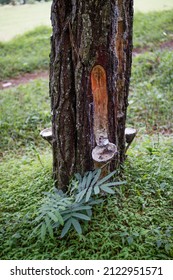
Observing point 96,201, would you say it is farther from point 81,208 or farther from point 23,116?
point 23,116

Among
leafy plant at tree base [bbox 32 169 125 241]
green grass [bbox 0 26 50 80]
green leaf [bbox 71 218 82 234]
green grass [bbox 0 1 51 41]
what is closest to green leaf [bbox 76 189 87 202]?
leafy plant at tree base [bbox 32 169 125 241]

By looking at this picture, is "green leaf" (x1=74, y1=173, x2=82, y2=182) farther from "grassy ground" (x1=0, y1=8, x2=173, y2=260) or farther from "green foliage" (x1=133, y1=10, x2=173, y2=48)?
"green foliage" (x1=133, y1=10, x2=173, y2=48)

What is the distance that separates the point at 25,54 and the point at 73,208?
16.5 ft

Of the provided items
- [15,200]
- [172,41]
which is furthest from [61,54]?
[172,41]

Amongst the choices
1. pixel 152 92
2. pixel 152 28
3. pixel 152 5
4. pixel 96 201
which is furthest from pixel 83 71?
pixel 152 5

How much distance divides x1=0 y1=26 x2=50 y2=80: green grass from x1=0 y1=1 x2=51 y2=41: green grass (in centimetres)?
20

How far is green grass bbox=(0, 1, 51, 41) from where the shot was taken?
656 centimetres

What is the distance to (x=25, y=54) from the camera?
6266 mm

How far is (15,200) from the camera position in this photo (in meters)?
2.20

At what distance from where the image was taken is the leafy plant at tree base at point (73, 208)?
1.71 meters

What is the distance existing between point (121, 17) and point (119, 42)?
0.15 metres

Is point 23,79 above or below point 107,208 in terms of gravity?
below

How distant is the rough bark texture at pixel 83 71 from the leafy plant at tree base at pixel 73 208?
0.16 m

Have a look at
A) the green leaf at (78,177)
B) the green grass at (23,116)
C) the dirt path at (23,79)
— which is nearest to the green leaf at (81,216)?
the green leaf at (78,177)
